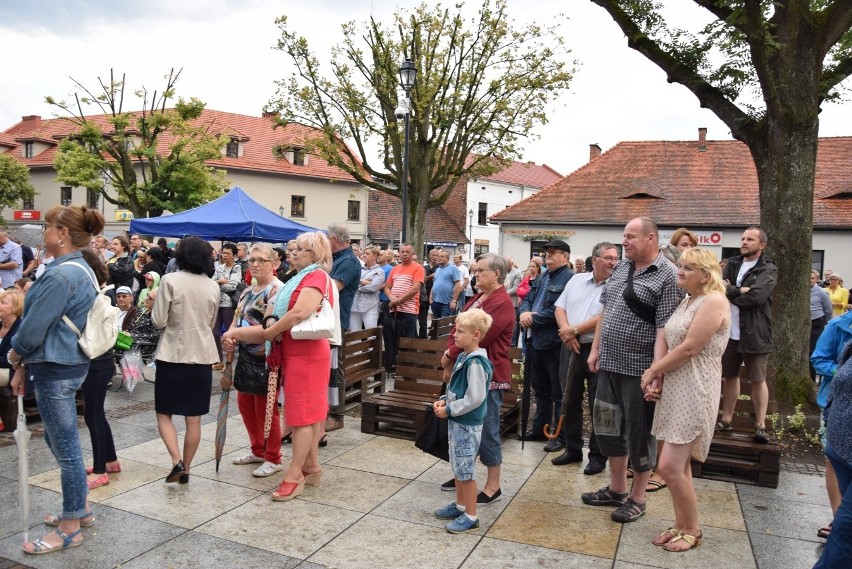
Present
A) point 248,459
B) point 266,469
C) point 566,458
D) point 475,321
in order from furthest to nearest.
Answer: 1. point 566,458
2. point 248,459
3. point 266,469
4. point 475,321

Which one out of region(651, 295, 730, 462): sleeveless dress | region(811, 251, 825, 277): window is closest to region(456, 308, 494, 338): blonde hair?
region(651, 295, 730, 462): sleeveless dress

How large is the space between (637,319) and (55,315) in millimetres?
3543

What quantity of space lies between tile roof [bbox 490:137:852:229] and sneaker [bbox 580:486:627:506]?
82.5 ft

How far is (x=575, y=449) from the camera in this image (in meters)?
6.16

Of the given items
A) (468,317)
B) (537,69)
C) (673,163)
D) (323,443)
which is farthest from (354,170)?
(468,317)

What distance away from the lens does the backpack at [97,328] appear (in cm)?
414

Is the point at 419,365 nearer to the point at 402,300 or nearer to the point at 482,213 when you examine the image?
the point at 402,300

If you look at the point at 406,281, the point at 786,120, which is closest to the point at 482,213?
the point at 406,281

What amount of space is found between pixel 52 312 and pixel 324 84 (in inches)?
872

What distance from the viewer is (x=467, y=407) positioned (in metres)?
4.41

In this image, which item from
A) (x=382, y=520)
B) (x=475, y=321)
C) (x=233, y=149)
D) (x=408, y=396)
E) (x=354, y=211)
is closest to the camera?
(x=475, y=321)

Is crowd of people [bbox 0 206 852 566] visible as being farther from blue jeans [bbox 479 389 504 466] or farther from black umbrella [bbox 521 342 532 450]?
black umbrella [bbox 521 342 532 450]

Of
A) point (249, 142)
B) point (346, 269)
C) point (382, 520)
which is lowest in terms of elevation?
point (382, 520)

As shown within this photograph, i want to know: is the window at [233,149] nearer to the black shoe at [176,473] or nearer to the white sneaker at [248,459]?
the white sneaker at [248,459]
